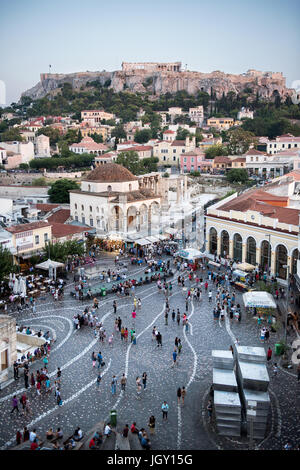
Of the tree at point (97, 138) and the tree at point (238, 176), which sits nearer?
the tree at point (238, 176)

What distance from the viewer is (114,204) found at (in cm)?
3897

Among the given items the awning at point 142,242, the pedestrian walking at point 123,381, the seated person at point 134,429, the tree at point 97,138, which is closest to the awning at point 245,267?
the awning at point 142,242

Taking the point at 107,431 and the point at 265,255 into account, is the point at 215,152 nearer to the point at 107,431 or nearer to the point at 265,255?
the point at 265,255

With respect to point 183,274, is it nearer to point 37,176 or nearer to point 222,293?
point 222,293

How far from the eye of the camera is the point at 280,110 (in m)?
101

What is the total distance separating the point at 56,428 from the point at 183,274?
1667 centimetres

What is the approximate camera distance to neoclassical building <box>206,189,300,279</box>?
27156 millimetres

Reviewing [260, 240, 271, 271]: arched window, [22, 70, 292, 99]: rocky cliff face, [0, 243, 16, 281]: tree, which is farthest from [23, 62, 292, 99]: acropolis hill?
[0, 243, 16, 281]: tree

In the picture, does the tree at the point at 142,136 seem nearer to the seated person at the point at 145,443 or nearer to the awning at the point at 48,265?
the awning at the point at 48,265

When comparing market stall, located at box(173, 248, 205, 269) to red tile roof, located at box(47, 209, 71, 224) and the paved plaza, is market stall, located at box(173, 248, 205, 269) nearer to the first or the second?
the paved plaza

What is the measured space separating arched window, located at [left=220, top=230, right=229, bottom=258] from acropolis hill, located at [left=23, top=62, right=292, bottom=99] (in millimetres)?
118445

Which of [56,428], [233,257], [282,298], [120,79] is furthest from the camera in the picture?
[120,79]

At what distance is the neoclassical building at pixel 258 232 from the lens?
27.2m
